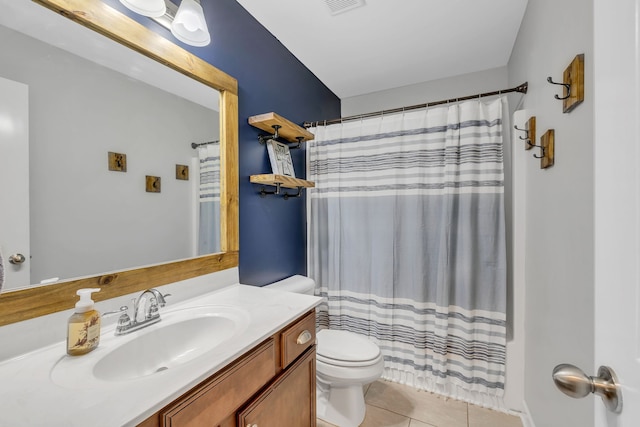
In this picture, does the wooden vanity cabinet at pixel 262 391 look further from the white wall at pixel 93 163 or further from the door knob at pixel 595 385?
the door knob at pixel 595 385

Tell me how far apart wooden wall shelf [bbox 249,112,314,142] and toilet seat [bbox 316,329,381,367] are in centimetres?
136

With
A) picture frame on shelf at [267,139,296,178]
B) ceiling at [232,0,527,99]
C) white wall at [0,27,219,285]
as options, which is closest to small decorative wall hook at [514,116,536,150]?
ceiling at [232,0,527,99]

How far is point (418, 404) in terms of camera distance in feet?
5.62

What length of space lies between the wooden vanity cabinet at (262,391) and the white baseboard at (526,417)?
1.22m

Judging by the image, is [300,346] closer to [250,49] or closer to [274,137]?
[274,137]

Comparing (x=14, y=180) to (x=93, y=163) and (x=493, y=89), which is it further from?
(x=493, y=89)

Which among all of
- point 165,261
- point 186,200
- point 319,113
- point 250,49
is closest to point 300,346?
point 165,261

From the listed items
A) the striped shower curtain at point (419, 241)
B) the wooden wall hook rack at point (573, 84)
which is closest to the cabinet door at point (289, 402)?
the striped shower curtain at point (419, 241)

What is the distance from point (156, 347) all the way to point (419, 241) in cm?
157

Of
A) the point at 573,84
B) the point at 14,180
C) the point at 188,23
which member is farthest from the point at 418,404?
the point at 188,23

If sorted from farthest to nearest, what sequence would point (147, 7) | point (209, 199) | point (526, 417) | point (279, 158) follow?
point (279, 158) → point (526, 417) → point (209, 199) → point (147, 7)

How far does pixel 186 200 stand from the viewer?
127 cm

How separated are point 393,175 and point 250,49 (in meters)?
1.23

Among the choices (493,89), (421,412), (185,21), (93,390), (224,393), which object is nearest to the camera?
(93,390)
